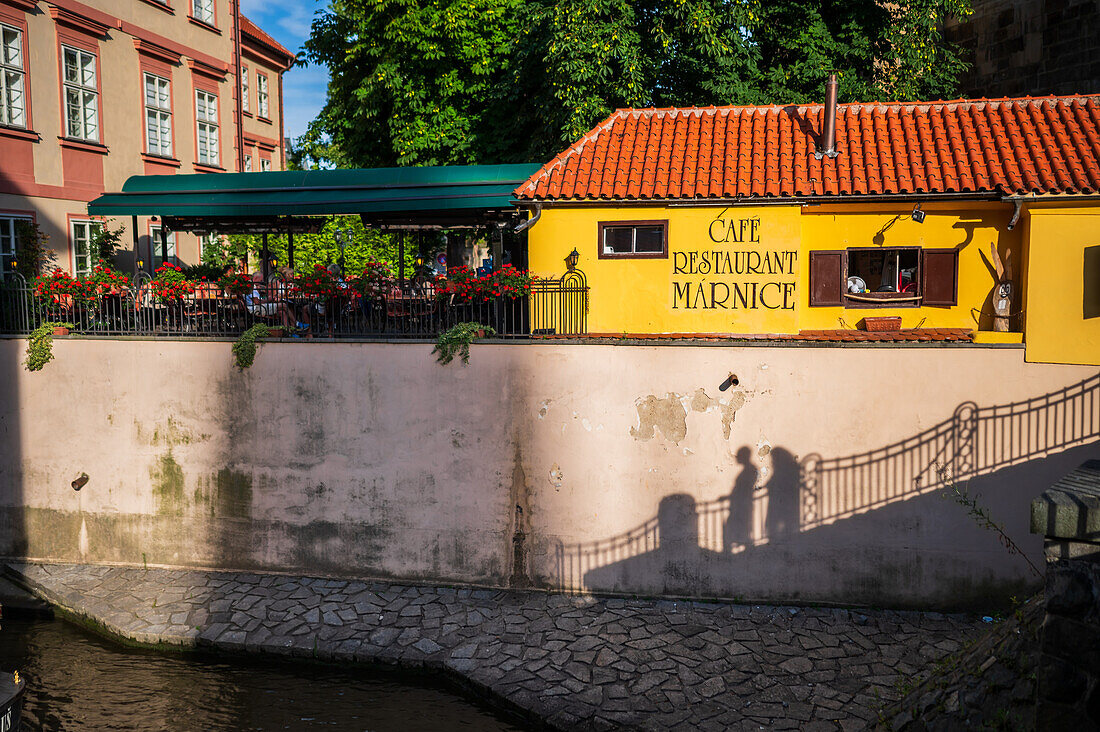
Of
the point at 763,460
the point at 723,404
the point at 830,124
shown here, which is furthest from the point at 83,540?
Result: the point at 830,124

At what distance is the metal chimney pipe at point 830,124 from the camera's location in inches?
514

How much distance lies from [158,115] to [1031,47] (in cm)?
2110

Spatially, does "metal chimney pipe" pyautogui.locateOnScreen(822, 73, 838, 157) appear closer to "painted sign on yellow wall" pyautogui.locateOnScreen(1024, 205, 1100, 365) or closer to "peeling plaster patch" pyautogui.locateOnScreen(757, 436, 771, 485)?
"painted sign on yellow wall" pyautogui.locateOnScreen(1024, 205, 1100, 365)

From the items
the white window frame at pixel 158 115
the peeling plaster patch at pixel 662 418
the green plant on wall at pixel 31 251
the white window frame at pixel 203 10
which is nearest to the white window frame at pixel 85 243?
the green plant on wall at pixel 31 251

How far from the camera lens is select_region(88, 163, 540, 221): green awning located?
47.2ft

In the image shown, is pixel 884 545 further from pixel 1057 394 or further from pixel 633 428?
pixel 633 428

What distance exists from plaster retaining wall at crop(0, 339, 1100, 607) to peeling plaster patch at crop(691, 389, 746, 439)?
0.09 feet

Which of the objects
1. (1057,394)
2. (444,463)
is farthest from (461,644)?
(1057,394)

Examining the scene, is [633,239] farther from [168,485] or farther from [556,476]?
[168,485]

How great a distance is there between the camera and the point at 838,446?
36.5 feet

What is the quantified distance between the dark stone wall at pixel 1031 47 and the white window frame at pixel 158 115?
19147mm

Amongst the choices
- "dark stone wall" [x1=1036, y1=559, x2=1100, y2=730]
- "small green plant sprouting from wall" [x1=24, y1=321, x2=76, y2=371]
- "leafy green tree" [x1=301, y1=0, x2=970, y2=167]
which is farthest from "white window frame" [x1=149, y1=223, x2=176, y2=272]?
"dark stone wall" [x1=1036, y1=559, x2=1100, y2=730]

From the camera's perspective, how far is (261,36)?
92.4 ft

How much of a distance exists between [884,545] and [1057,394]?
2958mm
